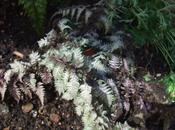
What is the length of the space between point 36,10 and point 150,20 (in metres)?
1.03

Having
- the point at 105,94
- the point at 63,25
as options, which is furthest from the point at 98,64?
the point at 63,25

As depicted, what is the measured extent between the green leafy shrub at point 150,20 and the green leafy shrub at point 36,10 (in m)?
0.60

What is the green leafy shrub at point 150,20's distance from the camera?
3.68 m

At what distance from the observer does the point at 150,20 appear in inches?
148

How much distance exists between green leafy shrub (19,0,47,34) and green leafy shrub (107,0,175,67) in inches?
23.5

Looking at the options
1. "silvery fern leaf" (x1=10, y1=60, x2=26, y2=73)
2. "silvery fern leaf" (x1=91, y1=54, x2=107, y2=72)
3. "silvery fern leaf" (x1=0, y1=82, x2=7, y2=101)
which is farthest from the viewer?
"silvery fern leaf" (x1=91, y1=54, x2=107, y2=72)

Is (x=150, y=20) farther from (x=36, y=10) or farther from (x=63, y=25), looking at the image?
(x=36, y=10)

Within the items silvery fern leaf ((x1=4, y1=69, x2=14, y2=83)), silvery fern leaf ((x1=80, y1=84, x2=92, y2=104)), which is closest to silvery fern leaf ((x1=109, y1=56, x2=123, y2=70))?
silvery fern leaf ((x1=80, y1=84, x2=92, y2=104))

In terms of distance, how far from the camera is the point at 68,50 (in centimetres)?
351

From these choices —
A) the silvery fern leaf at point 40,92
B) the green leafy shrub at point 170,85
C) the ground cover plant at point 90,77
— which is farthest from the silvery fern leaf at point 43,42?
the green leafy shrub at point 170,85

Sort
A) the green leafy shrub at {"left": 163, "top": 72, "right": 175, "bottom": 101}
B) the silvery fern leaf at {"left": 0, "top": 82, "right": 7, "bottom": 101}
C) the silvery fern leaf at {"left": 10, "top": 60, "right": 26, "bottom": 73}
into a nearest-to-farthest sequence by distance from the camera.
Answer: the silvery fern leaf at {"left": 0, "top": 82, "right": 7, "bottom": 101} < the silvery fern leaf at {"left": 10, "top": 60, "right": 26, "bottom": 73} < the green leafy shrub at {"left": 163, "top": 72, "right": 175, "bottom": 101}

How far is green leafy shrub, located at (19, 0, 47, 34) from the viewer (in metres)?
3.46

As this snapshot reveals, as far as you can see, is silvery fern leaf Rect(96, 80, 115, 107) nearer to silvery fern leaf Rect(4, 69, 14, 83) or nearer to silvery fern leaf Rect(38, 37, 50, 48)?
silvery fern leaf Rect(38, 37, 50, 48)

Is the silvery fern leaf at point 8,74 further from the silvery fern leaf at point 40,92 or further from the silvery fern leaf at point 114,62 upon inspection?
the silvery fern leaf at point 114,62
